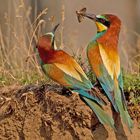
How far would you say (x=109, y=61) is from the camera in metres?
5.62

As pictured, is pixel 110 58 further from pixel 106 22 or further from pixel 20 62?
pixel 20 62

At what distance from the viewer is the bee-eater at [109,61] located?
5445mm

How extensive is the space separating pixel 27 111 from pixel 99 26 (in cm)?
82

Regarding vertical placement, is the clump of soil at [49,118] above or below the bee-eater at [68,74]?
below

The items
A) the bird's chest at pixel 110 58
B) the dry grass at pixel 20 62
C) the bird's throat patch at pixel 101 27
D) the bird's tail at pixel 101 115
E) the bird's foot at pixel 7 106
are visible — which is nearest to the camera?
the bird's tail at pixel 101 115

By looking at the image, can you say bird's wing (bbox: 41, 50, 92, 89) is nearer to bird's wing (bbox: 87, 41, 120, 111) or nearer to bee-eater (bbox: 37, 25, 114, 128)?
bee-eater (bbox: 37, 25, 114, 128)

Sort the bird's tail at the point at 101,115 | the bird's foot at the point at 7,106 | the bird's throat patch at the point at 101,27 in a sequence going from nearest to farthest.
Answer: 1. the bird's tail at the point at 101,115
2. the bird's foot at the point at 7,106
3. the bird's throat patch at the point at 101,27

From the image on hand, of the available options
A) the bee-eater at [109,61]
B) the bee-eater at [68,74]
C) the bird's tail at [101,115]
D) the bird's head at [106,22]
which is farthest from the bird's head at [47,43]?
the bird's tail at [101,115]

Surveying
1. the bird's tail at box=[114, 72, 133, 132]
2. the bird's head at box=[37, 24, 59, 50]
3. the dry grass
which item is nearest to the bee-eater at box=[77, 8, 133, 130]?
the bird's tail at box=[114, 72, 133, 132]

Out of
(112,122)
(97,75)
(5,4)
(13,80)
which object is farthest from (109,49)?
(5,4)

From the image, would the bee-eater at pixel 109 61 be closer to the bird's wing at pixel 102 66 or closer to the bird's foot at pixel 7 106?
the bird's wing at pixel 102 66

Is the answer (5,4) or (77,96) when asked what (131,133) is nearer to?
(77,96)

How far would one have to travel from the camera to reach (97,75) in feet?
18.4

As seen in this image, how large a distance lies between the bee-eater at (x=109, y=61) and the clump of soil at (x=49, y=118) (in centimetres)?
17
